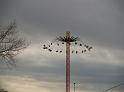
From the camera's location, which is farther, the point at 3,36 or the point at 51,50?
the point at 3,36

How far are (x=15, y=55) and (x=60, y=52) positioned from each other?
4.89 m

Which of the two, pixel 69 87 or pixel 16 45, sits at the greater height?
pixel 16 45

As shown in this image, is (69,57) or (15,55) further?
(15,55)

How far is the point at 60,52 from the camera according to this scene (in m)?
33.5

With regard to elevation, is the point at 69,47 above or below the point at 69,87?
above

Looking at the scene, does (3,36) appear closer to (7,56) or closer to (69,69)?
(7,56)

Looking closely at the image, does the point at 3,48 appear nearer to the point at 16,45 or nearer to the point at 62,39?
the point at 16,45

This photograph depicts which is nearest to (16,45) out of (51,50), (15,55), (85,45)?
(15,55)

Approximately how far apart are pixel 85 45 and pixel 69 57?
194cm

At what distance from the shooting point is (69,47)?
3350 centimetres

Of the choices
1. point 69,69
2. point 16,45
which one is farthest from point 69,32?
point 16,45

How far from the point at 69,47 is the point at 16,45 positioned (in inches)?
227

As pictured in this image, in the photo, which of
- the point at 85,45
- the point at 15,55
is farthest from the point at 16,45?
the point at 85,45

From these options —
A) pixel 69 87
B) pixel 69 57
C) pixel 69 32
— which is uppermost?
pixel 69 32
